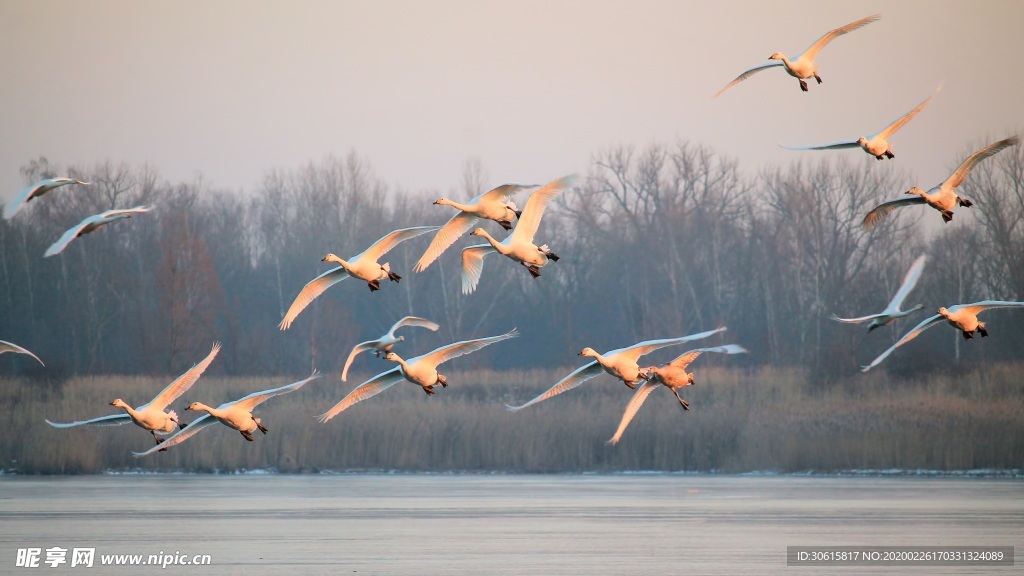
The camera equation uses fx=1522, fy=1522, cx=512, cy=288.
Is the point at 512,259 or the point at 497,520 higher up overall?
the point at 512,259

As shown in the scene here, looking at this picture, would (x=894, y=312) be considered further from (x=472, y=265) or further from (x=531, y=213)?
(x=472, y=265)

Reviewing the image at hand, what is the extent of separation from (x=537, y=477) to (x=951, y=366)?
14.0 metres

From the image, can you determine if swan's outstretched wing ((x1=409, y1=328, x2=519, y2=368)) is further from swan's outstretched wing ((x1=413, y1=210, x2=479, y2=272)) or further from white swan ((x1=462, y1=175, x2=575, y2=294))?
swan's outstretched wing ((x1=413, y1=210, x2=479, y2=272))

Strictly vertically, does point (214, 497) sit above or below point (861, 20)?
below

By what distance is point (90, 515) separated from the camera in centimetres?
2964

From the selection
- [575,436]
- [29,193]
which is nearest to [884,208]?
[29,193]

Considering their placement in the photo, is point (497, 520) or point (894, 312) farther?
point (497, 520)

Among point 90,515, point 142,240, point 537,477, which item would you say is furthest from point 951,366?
point 142,240

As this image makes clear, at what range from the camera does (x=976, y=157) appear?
784 inches

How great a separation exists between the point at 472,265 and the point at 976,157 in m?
6.90

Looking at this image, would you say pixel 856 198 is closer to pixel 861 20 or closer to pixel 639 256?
pixel 639 256

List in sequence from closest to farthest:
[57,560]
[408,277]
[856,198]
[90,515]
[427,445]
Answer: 1. [57,560]
2. [90,515]
3. [427,445]
4. [856,198]
5. [408,277]

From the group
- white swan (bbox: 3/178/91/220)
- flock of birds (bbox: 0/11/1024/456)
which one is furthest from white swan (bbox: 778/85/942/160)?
white swan (bbox: 3/178/91/220)

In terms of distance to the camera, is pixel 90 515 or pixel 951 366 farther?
pixel 951 366
